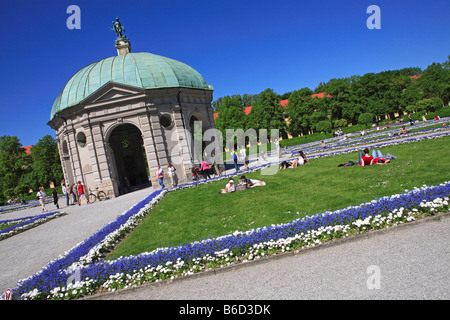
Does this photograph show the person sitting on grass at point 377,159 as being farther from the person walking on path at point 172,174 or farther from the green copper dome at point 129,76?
the green copper dome at point 129,76

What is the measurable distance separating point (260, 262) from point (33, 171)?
68.5 m

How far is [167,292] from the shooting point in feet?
19.6

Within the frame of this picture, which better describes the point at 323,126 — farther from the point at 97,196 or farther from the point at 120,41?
the point at 97,196

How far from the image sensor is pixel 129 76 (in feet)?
78.7

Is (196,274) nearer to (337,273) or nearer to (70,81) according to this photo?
(337,273)

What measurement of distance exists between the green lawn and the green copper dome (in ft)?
44.5

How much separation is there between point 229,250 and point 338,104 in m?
71.3

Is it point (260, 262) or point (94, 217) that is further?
point (94, 217)

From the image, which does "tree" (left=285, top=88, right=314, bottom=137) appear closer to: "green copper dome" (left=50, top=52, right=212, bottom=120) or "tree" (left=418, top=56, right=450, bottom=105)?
"tree" (left=418, top=56, right=450, bottom=105)

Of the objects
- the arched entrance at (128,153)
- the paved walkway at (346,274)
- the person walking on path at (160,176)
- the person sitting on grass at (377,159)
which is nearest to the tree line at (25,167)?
the arched entrance at (128,153)

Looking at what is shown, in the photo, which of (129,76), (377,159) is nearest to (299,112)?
(129,76)

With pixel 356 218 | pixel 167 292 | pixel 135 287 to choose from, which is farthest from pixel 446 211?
pixel 135 287
